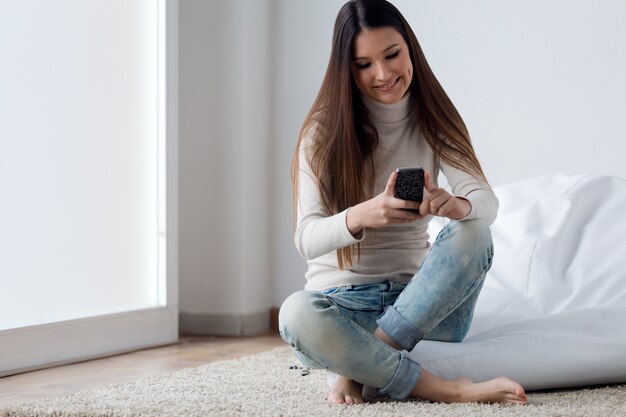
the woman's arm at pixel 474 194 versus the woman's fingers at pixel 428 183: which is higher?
the woman's fingers at pixel 428 183

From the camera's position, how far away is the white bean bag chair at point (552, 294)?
1.72 m

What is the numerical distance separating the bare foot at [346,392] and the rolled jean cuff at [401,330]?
11cm

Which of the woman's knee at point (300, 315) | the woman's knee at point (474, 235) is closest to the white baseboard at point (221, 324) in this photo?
the woman's knee at point (300, 315)

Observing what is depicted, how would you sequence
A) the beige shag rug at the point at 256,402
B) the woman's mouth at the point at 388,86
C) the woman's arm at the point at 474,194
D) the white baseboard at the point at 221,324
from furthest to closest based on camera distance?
the white baseboard at the point at 221,324
the woman's mouth at the point at 388,86
the woman's arm at the point at 474,194
the beige shag rug at the point at 256,402

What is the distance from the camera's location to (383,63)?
5.65ft

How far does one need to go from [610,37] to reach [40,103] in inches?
65.7

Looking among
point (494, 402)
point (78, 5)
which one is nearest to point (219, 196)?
point (78, 5)

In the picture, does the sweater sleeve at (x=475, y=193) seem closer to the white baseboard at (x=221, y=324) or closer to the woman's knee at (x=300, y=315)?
the woman's knee at (x=300, y=315)

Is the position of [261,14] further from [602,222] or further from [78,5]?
[602,222]

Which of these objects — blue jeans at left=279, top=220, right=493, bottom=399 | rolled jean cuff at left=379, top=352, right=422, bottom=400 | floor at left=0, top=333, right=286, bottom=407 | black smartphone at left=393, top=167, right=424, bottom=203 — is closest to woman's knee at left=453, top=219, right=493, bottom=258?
blue jeans at left=279, top=220, right=493, bottom=399

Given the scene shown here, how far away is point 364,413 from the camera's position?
1.47 meters

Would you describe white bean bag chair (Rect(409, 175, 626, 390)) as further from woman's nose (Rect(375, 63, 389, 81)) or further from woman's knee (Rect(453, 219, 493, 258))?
woman's nose (Rect(375, 63, 389, 81))

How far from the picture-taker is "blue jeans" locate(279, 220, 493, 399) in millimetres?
1533

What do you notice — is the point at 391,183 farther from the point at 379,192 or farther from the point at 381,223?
the point at 379,192
